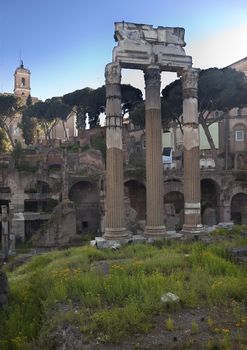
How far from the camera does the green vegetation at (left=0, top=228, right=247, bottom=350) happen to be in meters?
5.08

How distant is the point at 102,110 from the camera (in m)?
39.2

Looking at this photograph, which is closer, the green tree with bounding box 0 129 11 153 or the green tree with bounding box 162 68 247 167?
the green tree with bounding box 162 68 247 167

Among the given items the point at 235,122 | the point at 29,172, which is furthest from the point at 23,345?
the point at 235,122

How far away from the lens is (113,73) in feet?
37.5

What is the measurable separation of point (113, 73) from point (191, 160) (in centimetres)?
358

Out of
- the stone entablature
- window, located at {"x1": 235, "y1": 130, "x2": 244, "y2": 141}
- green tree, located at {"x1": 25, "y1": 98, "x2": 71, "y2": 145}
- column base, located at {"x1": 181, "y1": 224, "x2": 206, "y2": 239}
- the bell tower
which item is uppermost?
the bell tower

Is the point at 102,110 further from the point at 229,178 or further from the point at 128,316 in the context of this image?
the point at 128,316

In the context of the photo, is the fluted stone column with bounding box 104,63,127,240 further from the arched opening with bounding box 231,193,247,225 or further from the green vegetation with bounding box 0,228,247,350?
the arched opening with bounding box 231,193,247,225

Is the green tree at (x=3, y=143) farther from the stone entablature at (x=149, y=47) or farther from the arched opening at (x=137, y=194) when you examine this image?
the stone entablature at (x=149, y=47)

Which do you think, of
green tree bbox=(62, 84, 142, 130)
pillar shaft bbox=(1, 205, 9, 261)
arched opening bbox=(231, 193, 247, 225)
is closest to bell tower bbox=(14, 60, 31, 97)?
green tree bbox=(62, 84, 142, 130)

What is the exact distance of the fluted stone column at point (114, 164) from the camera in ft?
36.9

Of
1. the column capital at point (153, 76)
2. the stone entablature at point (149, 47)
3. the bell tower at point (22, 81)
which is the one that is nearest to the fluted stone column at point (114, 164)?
the stone entablature at point (149, 47)

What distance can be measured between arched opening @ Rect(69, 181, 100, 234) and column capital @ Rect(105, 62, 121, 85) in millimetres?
17621

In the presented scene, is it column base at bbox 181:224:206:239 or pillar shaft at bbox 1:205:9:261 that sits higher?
column base at bbox 181:224:206:239
